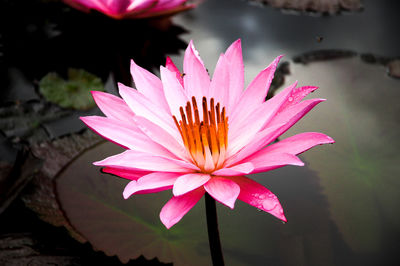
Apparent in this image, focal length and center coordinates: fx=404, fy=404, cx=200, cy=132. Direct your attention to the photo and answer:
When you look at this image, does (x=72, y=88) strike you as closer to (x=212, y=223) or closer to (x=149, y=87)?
(x=149, y=87)

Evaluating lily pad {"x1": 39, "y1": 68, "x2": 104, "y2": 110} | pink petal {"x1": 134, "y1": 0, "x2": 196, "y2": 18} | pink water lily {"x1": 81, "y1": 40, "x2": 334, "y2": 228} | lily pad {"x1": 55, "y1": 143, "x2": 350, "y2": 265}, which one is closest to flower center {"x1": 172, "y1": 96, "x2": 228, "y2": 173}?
pink water lily {"x1": 81, "y1": 40, "x2": 334, "y2": 228}

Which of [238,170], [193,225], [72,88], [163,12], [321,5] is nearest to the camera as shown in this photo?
[238,170]

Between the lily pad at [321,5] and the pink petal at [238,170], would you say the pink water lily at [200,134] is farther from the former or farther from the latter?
the lily pad at [321,5]

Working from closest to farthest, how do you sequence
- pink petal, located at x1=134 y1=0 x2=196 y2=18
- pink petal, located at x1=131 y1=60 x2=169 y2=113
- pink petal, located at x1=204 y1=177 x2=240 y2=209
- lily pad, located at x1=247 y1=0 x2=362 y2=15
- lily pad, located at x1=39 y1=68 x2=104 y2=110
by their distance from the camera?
pink petal, located at x1=204 y1=177 x2=240 y2=209 → pink petal, located at x1=131 y1=60 x2=169 y2=113 → lily pad, located at x1=39 y1=68 x2=104 y2=110 → pink petal, located at x1=134 y1=0 x2=196 y2=18 → lily pad, located at x1=247 y1=0 x2=362 y2=15

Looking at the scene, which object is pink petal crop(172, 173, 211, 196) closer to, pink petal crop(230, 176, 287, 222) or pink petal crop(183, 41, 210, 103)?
pink petal crop(230, 176, 287, 222)

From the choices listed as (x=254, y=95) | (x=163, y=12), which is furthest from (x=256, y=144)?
(x=163, y=12)

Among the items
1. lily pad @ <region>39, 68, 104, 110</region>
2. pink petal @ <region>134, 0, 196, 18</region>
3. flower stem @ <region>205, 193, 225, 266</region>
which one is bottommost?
flower stem @ <region>205, 193, 225, 266</region>
